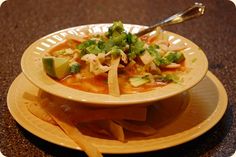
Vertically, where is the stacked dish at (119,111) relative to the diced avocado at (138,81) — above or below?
below

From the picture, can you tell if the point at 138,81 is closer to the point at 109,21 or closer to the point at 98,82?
the point at 98,82

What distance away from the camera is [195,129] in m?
1.06

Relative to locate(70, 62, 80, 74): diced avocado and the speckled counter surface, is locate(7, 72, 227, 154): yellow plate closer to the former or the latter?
the speckled counter surface

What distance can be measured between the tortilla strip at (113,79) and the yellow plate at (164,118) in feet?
0.41

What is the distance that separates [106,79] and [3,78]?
0.53 meters

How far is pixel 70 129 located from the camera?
1.02 meters

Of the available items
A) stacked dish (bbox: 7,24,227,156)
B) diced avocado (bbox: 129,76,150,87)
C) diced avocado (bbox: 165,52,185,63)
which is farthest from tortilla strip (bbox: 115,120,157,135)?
diced avocado (bbox: 165,52,185,63)

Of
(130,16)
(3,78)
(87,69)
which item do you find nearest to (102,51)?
(87,69)

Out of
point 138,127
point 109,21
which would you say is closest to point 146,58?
point 138,127

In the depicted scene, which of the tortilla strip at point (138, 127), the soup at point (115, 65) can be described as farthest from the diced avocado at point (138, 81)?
the tortilla strip at point (138, 127)

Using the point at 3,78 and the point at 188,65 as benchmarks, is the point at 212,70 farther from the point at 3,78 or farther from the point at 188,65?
the point at 3,78

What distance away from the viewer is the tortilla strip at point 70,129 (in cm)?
95

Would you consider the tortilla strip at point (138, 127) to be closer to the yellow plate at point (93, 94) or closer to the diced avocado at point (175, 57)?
the yellow plate at point (93, 94)

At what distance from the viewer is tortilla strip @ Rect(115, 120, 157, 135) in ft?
3.38
